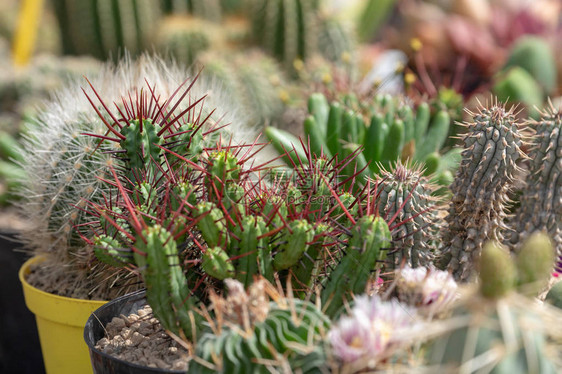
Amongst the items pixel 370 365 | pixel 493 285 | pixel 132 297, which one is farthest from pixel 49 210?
pixel 493 285

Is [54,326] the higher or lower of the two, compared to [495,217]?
lower

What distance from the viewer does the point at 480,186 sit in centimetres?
126

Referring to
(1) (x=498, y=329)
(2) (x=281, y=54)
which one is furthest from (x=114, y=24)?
(1) (x=498, y=329)

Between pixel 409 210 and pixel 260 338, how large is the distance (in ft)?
1.60

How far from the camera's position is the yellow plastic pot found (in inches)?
53.6

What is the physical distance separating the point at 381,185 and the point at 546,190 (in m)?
0.36

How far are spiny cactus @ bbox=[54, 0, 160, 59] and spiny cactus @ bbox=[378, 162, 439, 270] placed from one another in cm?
267

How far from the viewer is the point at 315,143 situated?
164cm

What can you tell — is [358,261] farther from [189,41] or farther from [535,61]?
[189,41]

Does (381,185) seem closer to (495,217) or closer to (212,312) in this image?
(495,217)

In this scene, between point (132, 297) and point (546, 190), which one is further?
point (546, 190)

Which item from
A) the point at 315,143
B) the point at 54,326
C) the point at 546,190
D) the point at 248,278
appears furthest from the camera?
the point at 315,143

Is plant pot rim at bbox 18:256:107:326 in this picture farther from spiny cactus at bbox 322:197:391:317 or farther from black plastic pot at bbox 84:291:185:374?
spiny cactus at bbox 322:197:391:317

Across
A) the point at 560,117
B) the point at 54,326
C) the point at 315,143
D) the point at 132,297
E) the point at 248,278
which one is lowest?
the point at 54,326
